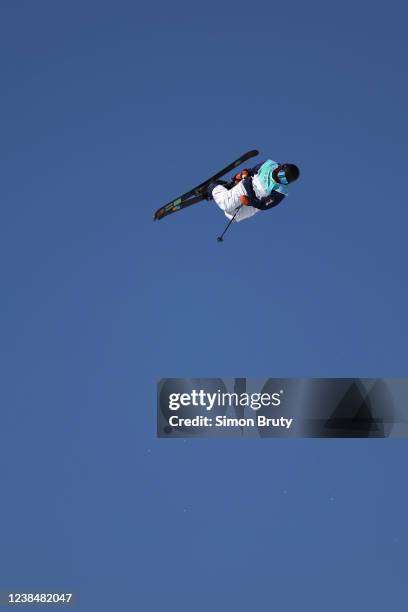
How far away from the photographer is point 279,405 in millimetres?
18984

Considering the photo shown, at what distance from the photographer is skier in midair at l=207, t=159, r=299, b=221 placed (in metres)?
14.3

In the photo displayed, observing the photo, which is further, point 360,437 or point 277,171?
point 360,437

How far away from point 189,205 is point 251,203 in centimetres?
312

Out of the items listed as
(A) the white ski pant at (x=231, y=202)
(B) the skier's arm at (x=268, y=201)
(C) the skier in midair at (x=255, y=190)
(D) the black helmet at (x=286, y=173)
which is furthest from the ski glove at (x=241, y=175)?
(D) the black helmet at (x=286, y=173)

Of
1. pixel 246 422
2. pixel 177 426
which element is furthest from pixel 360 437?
pixel 177 426

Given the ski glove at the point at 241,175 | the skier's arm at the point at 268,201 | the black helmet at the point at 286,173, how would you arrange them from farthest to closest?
1. the ski glove at the point at 241,175
2. the skier's arm at the point at 268,201
3. the black helmet at the point at 286,173

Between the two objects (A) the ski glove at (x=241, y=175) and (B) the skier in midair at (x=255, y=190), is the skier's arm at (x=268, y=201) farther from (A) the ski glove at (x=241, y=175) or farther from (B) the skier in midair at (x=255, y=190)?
(A) the ski glove at (x=241, y=175)

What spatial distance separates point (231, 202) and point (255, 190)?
1.00 metres

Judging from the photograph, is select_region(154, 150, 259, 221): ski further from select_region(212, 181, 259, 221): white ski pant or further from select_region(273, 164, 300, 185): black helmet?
select_region(273, 164, 300, 185): black helmet

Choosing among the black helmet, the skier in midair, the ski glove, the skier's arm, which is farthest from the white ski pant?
the black helmet

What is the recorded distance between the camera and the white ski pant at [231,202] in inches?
626

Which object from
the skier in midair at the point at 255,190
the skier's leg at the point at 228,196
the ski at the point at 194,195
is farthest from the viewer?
the ski at the point at 194,195

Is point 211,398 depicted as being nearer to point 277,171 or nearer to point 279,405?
point 279,405
